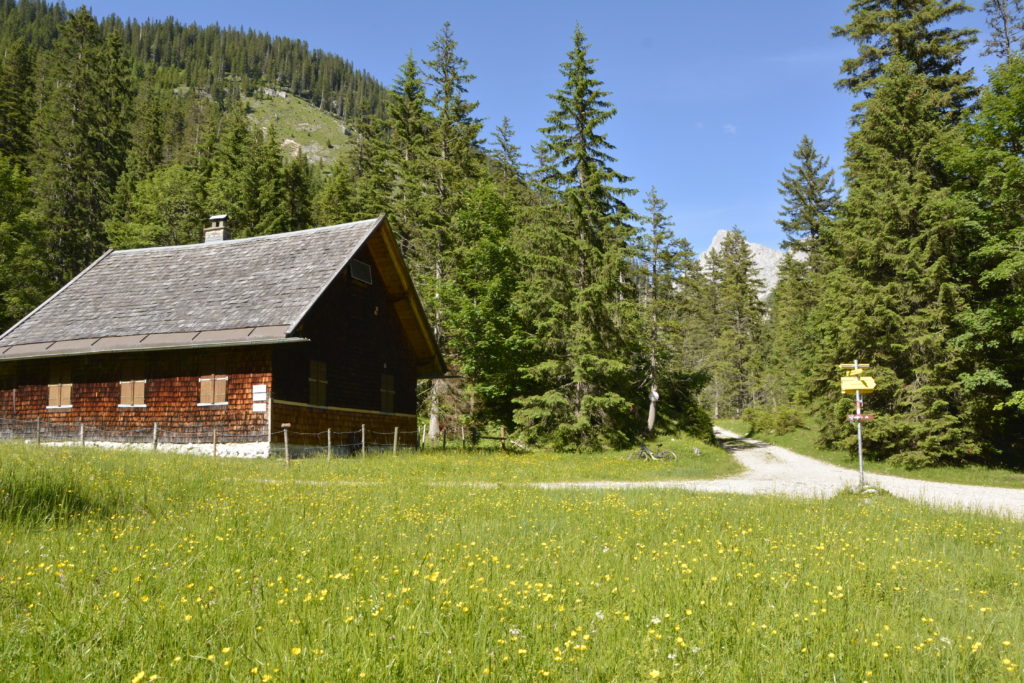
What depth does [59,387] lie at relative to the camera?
23719 millimetres

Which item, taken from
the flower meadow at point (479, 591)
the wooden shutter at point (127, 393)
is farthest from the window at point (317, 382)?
the flower meadow at point (479, 591)

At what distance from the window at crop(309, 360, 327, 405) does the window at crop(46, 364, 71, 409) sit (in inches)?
357

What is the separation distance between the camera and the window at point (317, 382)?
22500 millimetres

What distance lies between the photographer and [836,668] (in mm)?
4336

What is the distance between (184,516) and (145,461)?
806 centimetres

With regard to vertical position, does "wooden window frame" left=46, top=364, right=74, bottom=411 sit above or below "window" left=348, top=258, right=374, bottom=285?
below

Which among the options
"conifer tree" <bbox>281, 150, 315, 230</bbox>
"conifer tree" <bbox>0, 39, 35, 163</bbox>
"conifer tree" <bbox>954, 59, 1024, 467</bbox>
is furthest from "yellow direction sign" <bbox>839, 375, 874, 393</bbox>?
"conifer tree" <bbox>0, 39, 35, 163</bbox>

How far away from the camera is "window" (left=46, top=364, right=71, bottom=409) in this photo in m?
23.6

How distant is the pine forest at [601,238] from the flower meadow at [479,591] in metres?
16.7

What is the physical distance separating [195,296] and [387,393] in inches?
315

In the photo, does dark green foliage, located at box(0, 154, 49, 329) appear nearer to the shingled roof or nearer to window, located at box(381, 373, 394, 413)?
the shingled roof

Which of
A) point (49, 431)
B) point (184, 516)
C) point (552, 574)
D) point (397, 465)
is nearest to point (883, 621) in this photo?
point (552, 574)

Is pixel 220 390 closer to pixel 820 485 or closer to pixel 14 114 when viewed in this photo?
pixel 820 485

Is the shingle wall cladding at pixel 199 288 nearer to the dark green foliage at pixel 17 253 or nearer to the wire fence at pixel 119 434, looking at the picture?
the wire fence at pixel 119 434
